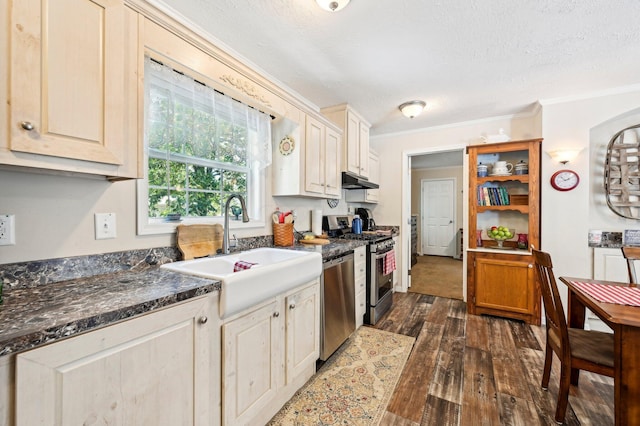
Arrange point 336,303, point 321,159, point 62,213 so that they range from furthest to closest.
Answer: point 321,159 < point 336,303 < point 62,213

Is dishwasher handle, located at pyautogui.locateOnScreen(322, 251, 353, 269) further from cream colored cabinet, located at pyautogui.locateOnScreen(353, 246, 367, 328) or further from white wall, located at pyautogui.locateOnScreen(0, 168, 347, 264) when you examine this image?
white wall, located at pyautogui.locateOnScreen(0, 168, 347, 264)

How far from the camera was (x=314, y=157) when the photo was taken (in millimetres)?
2496

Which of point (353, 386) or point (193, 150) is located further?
point (353, 386)

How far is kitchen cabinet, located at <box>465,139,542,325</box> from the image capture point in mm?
2861

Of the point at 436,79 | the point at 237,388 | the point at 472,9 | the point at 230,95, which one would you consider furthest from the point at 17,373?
the point at 436,79

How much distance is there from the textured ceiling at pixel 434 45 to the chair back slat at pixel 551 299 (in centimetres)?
151


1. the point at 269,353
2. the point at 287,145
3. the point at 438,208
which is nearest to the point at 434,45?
the point at 287,145

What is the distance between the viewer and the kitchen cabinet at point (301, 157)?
2.34 meters

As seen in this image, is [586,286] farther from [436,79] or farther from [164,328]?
[164,328]

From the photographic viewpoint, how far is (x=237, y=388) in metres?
1.26

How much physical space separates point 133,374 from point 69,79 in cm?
108

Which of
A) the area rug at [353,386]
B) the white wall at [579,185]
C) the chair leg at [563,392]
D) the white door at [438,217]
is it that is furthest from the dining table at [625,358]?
the white door at [438,217]

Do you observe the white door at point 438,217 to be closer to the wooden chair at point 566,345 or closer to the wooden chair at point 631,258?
the wooden chair at point 631,258

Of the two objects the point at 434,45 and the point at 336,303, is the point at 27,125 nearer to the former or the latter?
the point at 336,303
